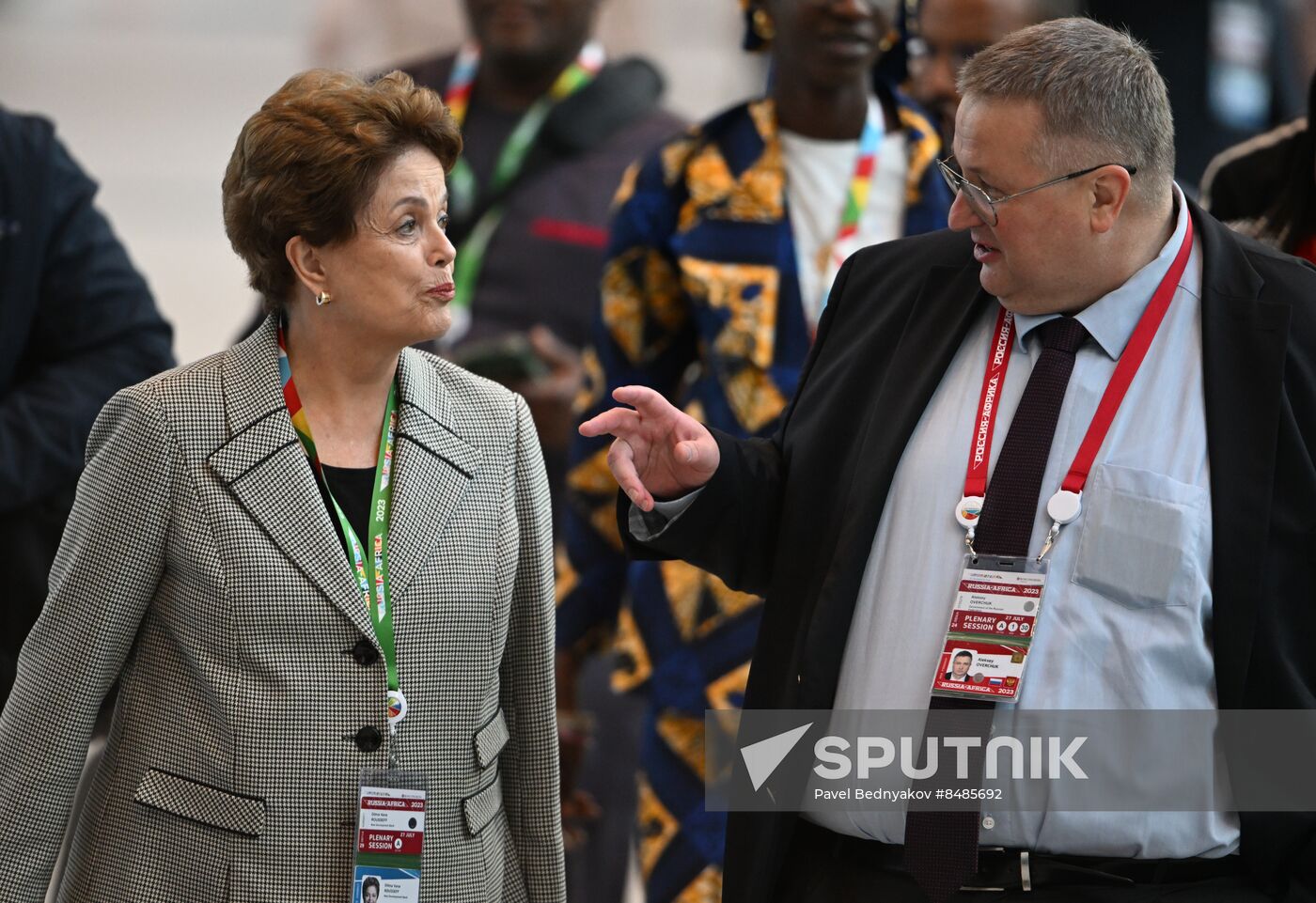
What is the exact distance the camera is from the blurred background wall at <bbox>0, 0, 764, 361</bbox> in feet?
27.3

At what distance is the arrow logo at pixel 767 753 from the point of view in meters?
2.75

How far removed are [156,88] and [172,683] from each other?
23.8ft

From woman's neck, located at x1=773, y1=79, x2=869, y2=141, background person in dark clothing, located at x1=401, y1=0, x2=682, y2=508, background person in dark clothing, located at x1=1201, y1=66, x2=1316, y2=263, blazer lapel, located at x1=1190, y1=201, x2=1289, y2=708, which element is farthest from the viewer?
background person in dark clothing, located at x1=401, y1=0, x2=682, y2=508

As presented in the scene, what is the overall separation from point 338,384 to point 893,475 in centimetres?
81

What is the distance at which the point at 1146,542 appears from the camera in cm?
256

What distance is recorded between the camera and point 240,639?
2570 millimetres

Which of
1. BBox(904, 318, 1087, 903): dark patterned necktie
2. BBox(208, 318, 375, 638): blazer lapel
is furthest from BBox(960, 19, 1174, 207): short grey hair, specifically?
BBox(208, 318, 375, 638): blazer lapel

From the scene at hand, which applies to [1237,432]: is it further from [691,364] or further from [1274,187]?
[691,364]

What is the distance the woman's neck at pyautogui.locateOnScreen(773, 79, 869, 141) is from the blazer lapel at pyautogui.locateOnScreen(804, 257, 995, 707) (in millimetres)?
1392

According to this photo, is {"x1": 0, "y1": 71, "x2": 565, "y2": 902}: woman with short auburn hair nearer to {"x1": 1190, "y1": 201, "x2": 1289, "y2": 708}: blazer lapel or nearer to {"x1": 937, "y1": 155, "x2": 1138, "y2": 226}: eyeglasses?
{"x1": 937, "y1": 155, "x2": 1138, "y2": 226}: eyeglasses

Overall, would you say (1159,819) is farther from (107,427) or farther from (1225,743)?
(107,427)

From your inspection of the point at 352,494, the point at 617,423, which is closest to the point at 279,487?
the point at 352,494

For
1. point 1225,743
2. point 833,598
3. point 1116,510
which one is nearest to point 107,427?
point 833,598

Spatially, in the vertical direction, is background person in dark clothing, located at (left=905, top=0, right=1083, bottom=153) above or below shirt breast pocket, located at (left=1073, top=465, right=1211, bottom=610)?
above
